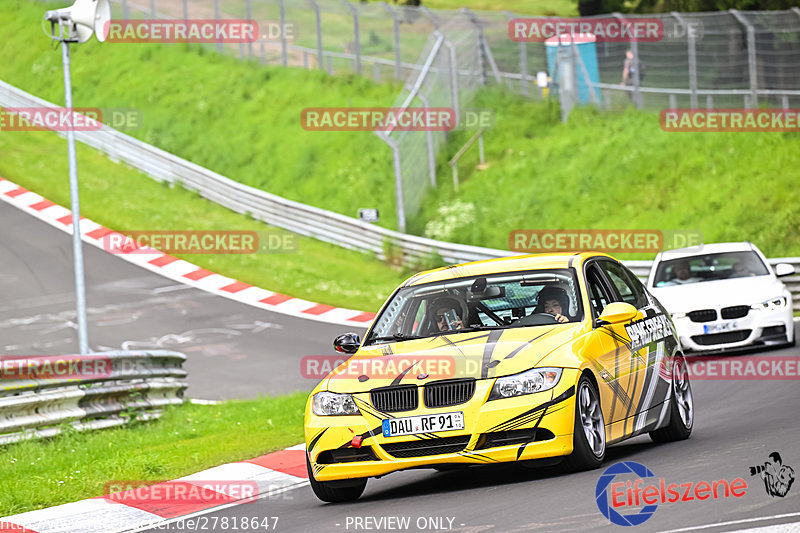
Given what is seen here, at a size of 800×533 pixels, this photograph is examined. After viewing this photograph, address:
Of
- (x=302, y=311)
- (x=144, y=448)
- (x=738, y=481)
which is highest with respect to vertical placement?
(x=738, y=481)

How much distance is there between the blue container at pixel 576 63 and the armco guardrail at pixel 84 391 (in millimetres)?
18773

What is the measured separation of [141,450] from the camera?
12.4 meters

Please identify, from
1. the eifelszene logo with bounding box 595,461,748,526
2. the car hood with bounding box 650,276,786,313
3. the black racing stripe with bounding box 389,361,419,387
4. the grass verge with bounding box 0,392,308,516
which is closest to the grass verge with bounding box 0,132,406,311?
the car hood with bounding box 650,276,786,313

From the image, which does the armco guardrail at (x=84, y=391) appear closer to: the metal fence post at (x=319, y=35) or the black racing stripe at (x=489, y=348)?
the black racing stripe at (x=489, y=348)

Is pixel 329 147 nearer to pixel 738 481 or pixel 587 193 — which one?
pixel 587 193

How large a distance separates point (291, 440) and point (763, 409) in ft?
14.4

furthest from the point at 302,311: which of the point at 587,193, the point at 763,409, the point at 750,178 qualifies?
the point at 763,409

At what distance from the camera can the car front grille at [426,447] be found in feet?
27.0

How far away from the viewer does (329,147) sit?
36.8 m

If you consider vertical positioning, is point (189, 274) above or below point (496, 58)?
below

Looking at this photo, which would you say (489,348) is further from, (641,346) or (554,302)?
(641,346)
